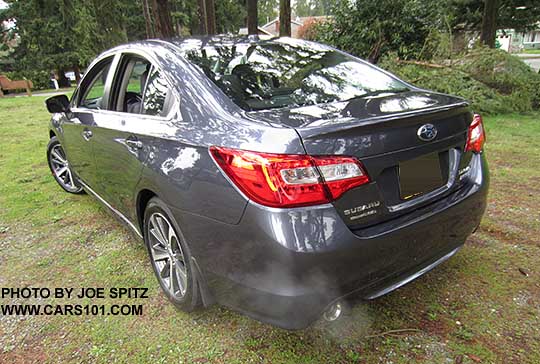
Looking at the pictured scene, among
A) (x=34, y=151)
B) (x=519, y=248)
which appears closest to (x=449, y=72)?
(x=519, y=248)

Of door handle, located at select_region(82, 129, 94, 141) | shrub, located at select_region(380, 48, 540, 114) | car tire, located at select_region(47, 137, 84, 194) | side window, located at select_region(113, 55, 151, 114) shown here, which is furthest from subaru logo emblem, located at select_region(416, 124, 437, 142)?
shrub, located at select_region(380, 48, 540, 114)

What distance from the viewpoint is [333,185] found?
152 cm

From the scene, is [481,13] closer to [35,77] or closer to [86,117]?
[86,117]

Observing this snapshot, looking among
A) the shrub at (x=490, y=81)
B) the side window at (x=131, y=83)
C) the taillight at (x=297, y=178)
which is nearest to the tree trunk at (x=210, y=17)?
the shrub at (x=490, y=81)

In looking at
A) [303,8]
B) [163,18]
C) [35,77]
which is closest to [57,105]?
[163,18]

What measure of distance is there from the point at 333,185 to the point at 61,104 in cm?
306

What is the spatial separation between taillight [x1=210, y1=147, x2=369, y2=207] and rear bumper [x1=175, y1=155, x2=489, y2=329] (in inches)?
1.8

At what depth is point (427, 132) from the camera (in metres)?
1.75

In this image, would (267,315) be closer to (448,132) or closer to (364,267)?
(364,267)

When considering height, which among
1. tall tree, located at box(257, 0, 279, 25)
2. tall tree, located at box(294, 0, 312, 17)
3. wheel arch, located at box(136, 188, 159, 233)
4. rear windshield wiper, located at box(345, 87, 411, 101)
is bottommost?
wheel arch, located at box(136, 188, 159, 233)

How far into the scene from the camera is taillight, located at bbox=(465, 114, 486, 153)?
6.72ft

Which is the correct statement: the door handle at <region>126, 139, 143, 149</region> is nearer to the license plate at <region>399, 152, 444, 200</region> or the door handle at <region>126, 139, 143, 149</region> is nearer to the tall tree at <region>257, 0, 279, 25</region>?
the license plate at <region>399, 152, 444, 200</region>

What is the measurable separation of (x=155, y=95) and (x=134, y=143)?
12.6 inches

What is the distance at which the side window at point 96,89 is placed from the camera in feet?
9.78
